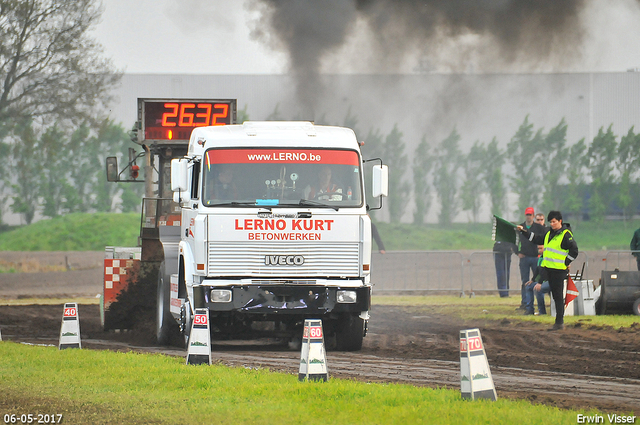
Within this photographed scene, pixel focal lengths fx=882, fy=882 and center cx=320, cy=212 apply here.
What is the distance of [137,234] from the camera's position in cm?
4331

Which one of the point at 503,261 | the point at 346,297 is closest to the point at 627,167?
the point at 503,261

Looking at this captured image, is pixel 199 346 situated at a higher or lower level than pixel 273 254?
lower

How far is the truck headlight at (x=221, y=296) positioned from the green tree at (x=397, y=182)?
37896mm

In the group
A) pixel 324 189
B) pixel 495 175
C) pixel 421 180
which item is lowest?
pixel 324 189

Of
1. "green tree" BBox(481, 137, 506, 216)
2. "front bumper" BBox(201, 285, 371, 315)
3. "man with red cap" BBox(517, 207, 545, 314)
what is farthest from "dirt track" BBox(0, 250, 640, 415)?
"green tree" BBox(481, 137, 506, 216)

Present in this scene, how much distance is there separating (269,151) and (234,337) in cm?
360

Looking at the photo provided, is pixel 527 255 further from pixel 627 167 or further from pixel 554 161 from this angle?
pixel 554 161

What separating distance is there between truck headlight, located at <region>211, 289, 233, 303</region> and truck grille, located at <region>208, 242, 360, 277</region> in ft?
0.78

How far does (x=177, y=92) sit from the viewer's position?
5288cm

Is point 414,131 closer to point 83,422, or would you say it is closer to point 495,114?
point 495,114

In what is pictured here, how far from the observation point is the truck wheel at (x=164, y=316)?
14250 mm

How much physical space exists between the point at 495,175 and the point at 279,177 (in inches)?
1518

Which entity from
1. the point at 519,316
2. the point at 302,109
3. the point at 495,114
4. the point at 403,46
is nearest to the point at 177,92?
the point at 495,114

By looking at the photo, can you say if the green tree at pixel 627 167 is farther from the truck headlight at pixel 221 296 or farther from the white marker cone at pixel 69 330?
the white marker cone at pixel 69 330
